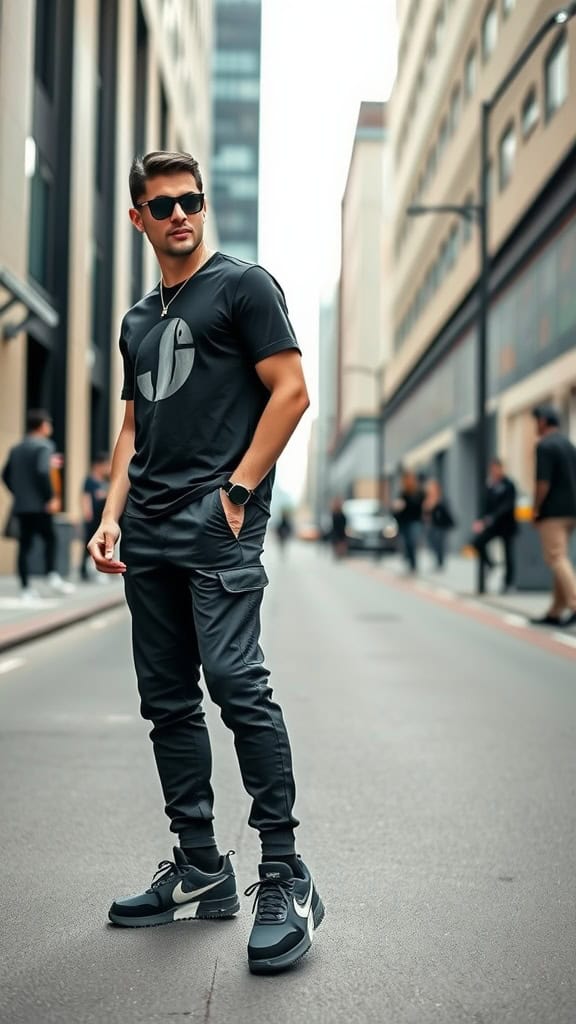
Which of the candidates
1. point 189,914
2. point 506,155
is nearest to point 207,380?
point 189,914

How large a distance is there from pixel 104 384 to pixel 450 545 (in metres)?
14.7

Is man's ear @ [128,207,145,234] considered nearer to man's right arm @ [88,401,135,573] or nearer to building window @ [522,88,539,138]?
man's right arm @ [88,401,135,573]

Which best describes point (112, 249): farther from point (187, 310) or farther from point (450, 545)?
point (187, 310)

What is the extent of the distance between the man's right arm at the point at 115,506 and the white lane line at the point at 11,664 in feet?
18.0

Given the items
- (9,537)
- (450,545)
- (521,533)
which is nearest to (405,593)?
(521,533)

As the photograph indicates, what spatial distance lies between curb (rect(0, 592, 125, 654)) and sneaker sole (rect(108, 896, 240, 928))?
6.53 m

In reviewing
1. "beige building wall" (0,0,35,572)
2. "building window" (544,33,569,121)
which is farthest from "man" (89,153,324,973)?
"building window" (544,33,569,121)

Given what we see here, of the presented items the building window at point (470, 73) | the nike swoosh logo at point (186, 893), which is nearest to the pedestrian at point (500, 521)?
the nike swoosh logo at point (186, 893)

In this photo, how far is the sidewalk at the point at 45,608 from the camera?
1045cm

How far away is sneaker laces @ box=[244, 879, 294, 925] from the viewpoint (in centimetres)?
294

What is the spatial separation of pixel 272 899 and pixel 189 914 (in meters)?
0.38

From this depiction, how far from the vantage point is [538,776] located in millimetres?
5258

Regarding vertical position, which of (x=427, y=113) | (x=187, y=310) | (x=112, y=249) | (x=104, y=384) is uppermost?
(x=427, y=113)

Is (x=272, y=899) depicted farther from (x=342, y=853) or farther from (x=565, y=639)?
(x=565, y=639)
